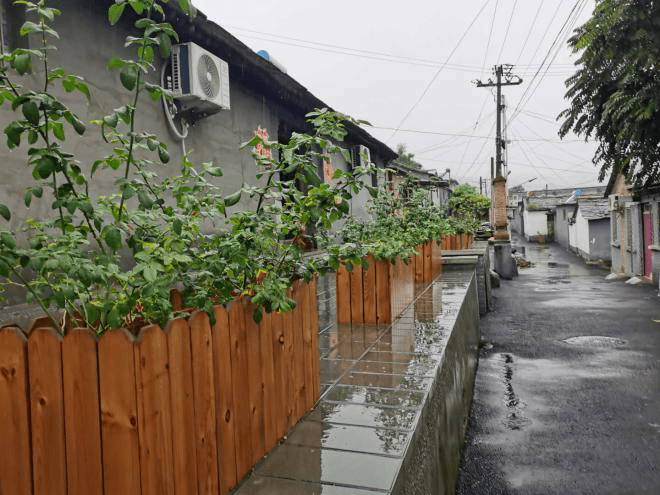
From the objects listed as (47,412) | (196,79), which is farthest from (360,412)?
(196,79)

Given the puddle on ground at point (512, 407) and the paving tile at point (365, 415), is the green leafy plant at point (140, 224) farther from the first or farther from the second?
the puddle on ground at point (512, 407)

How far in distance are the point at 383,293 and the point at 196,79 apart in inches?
112

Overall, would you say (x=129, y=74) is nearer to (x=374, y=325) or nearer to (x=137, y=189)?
(x=137, y=189)

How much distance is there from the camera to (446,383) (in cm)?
408

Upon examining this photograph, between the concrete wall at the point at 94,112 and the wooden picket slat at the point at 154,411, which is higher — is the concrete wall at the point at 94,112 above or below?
above

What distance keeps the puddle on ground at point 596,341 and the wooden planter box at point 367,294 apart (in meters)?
6.19

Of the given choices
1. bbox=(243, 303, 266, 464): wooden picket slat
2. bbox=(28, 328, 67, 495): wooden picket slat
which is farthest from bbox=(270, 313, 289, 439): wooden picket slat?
bbox=(28, 328, 67, 495): wooden picket slat

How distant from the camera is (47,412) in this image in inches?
68.4

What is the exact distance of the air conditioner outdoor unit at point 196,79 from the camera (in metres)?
5.06

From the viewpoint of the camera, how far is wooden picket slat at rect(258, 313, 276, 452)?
8.09ft

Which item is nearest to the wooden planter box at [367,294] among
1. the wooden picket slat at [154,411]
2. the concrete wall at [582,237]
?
the wooden picket slat at [154,411]

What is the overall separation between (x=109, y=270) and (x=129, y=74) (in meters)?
0.67

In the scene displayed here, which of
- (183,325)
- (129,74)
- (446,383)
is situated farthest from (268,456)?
(446,383)

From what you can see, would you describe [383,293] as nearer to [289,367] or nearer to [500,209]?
[289,367]
